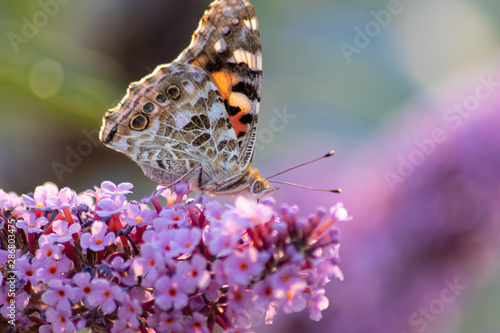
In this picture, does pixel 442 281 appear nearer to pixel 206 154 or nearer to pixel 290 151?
pixel 206 154

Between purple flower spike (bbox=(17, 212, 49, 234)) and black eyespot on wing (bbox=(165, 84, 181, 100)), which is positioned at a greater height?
black eyespot on wing (bbox=(165, 84, 181, 100))

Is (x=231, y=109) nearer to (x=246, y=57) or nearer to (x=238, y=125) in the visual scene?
(x=238, y=125)

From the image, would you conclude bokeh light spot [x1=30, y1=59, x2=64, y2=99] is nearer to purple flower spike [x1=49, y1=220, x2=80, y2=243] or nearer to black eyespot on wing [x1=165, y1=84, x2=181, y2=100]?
black eyespot on wing [x1=165, y1=84, x2=181, y2=100]

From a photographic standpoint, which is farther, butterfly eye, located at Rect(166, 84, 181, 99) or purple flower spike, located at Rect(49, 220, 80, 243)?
butterfly eye, located at Rect(166, 84, 181, 99)

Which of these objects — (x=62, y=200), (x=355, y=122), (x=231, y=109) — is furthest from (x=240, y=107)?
(x=355, y=122)

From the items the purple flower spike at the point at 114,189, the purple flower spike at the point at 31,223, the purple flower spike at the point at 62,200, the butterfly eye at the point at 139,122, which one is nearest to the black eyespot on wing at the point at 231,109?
the butterfly eye at the point at 139,122

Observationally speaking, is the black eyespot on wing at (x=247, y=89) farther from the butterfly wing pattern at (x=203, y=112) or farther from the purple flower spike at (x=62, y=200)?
the purple flower spike at (x=62, y=200)

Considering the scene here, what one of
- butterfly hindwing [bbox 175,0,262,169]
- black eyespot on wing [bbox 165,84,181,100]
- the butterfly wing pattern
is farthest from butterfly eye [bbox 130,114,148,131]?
butterfly hindwing [bbox 175,0,262,169]
